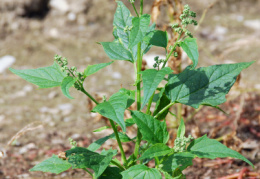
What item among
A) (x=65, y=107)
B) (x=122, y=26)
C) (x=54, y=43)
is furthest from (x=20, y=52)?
(x=122, y=26)

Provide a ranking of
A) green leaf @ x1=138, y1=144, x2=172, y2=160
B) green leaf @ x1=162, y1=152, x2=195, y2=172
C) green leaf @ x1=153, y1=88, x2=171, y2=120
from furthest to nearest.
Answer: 1. green leaf @ x1=153, y1=88, x2=171, y2=120
2. green leaf @ x1=162, y1=152, x2=195, y2=172
3. green leaf @ x1=138, y1=144, x2=172, y2=160

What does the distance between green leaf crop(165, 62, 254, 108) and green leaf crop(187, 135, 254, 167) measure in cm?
16

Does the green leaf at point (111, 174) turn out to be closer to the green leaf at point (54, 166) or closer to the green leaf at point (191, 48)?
the green leaf at point (54, 166)

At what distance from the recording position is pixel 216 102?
1546 mm

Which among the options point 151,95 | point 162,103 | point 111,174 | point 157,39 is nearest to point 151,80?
point 151,95

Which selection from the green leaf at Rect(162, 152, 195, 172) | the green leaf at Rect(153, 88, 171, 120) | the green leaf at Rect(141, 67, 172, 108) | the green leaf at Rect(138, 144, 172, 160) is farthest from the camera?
the green leaf at Rect(153, 88, 171, 120)

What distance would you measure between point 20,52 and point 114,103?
308 centimetres

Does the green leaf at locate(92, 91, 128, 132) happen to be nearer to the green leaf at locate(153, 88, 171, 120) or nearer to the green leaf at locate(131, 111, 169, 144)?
the green leaf at locate(131, 111, 169, 144)

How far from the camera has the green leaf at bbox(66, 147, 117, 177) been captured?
4.83ft

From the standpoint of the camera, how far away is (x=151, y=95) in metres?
1.46

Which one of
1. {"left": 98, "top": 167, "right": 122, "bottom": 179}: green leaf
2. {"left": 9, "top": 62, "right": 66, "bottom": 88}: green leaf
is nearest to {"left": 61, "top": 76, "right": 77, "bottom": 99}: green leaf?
{"left": 9, "top": 62, "right": 66, "bottom": 88}: green leaf

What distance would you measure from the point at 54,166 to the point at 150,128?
422 mm

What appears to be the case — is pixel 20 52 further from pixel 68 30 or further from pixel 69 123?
pixel 69 123

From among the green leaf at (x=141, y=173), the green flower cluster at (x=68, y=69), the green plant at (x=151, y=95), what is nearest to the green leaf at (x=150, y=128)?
the green plant at (x=151, y=95)
